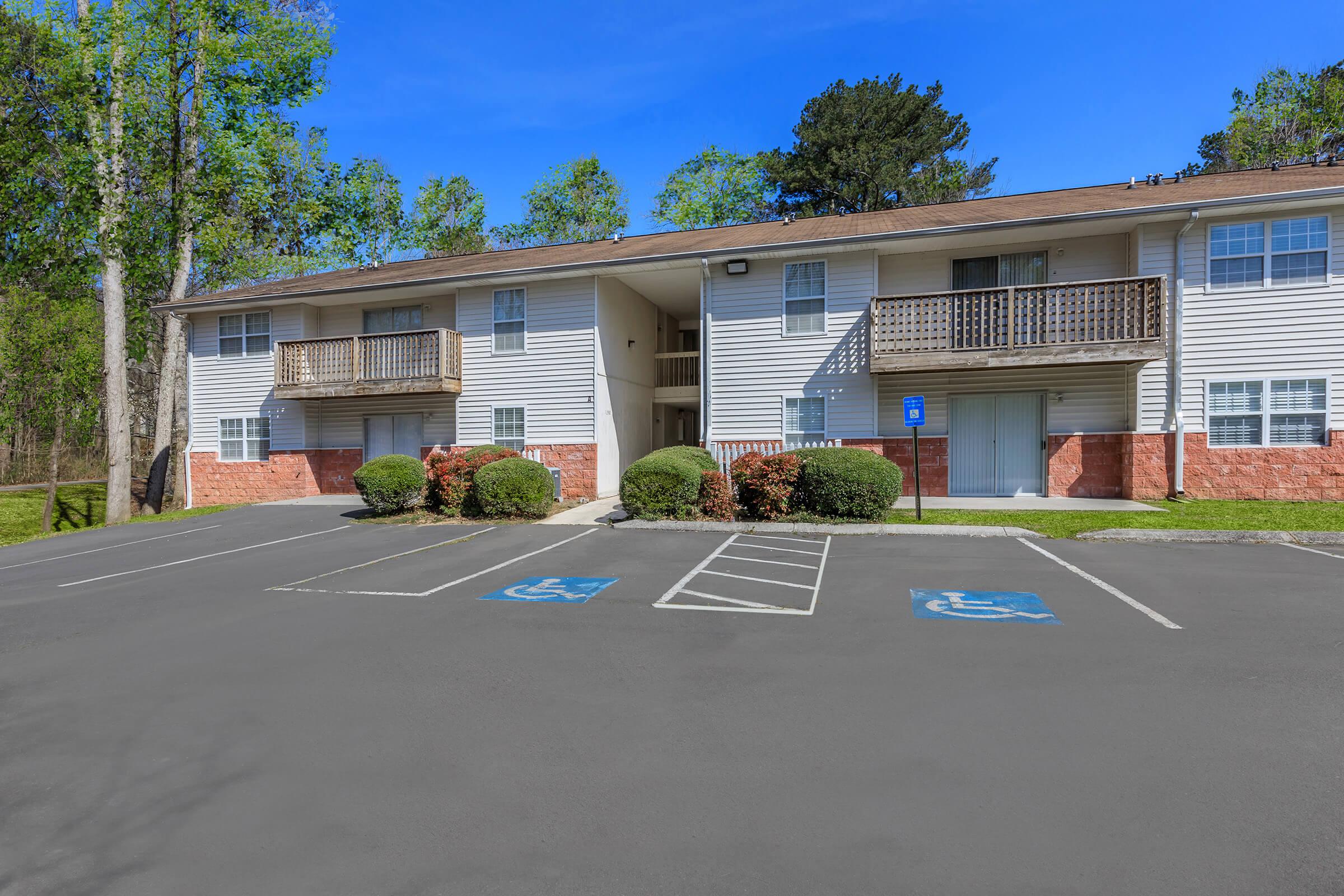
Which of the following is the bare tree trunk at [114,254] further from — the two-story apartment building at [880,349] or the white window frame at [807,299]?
the white window frame at [807,299]

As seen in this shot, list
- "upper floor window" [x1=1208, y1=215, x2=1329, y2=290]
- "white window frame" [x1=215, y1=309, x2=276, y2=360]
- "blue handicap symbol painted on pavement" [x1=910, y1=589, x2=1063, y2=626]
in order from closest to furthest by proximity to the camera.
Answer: "blue handicap symbol painted on pavement" [x1=910, y1=589, x2=1063, y2=626] < "upper floor window" [x1=1208, y1=215, x2=1329, y2=290] < "white window frame" [x1=215, y1=309, x2=276, y2=360]

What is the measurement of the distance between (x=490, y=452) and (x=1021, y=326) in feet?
38.4

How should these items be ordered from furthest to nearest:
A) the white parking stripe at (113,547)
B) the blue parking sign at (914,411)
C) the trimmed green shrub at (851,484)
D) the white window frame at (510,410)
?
1. the white window frame at (510,410)
2. the trimmed green shrub at (851,484)
3. the blue parking sign at (914,411)
4. the white parking stripe at (113,547)

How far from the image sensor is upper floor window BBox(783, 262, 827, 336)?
51.1 feet

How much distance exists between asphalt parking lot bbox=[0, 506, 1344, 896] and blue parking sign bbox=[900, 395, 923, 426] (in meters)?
4.31

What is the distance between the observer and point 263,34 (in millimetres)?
23938

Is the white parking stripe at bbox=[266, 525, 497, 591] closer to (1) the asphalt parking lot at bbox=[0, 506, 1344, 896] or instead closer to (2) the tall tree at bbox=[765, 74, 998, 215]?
(1) the asphalt parking lot at bbox=[0, 506, 1344, 896]

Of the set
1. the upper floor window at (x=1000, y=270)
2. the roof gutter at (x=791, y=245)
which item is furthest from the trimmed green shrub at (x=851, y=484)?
the upper floor window at (x=1000, y=270)

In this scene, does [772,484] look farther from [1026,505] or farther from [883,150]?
[883,150]

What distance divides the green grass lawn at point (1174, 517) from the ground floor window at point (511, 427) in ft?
31.2

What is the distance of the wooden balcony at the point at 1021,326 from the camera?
507 inches

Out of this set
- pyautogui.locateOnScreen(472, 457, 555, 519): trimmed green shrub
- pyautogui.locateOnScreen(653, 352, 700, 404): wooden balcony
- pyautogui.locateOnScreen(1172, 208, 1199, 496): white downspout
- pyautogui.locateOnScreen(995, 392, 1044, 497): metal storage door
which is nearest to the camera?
pyautogui.locateOnScreen(1172, 208, 1199, 496): white downspout

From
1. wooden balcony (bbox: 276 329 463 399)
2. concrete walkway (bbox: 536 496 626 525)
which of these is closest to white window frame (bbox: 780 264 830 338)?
concrete walkway (bbox: 536 496 626 525)

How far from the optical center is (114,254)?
1955 cm
